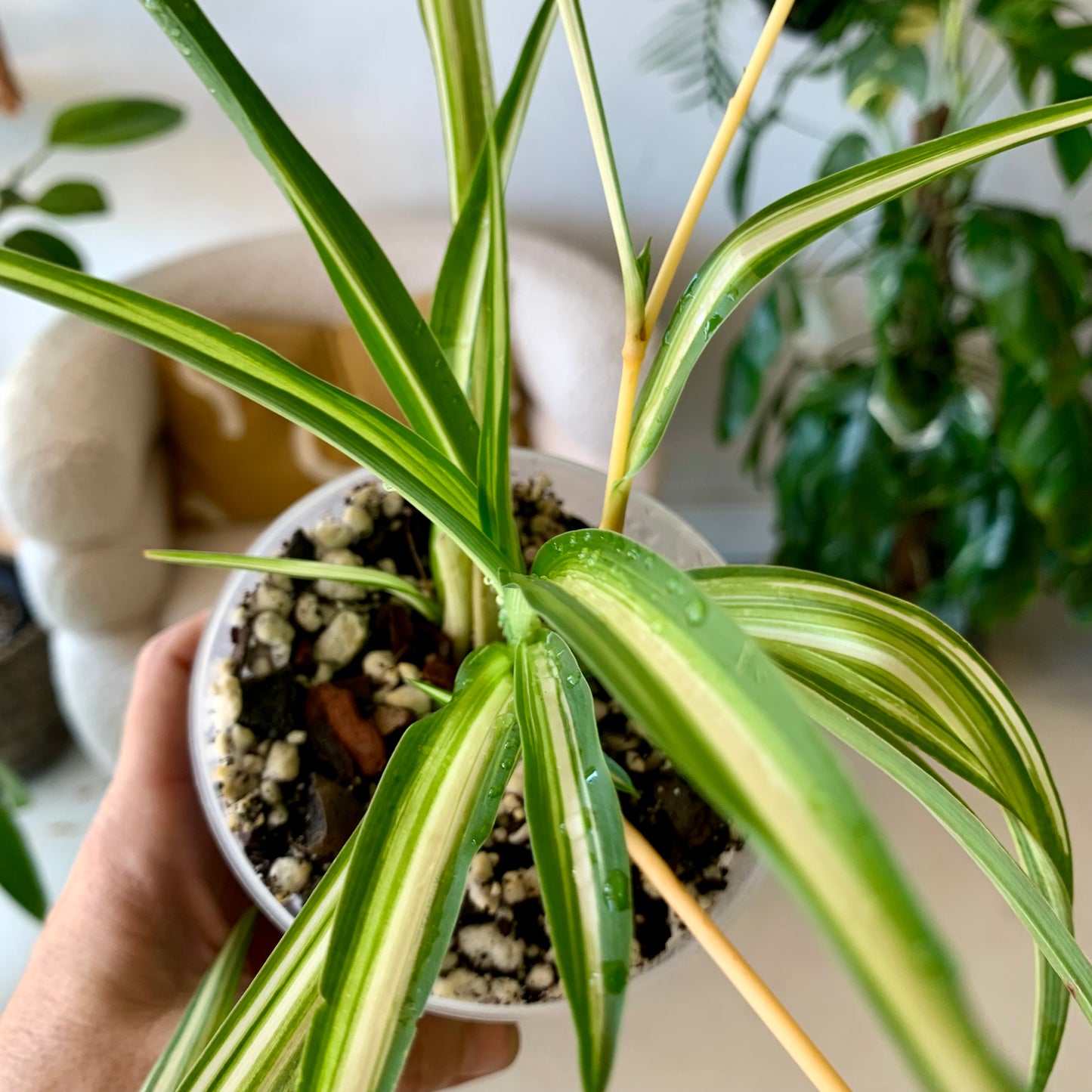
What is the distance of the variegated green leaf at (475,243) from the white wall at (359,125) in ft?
2.82

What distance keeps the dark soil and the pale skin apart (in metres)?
0.16

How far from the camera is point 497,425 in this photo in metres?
0.37

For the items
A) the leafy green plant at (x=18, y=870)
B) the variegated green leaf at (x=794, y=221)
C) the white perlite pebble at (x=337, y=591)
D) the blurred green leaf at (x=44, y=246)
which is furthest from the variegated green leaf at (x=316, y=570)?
the blurred green leaf at (x=44, y=246)

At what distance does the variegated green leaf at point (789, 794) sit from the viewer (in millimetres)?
149

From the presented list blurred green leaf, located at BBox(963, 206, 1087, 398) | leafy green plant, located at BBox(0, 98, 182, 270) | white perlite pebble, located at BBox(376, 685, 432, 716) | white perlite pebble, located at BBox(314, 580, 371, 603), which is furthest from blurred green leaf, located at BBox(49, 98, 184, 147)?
blurred green leaf, located at BBox(963, 206, 1087, 398)

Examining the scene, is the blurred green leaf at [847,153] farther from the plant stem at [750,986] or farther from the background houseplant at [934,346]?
the plant stem at [750,986]

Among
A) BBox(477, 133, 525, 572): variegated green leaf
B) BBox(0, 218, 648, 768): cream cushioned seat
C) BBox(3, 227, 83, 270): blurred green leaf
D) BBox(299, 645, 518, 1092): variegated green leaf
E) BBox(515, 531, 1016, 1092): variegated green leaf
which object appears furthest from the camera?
BBox(0, 218, 648, 768): cream cushioned seat

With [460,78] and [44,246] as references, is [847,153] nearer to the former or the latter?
[460,78]

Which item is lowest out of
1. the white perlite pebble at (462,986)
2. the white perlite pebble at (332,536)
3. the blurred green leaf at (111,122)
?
the white perlite pebble at (462,986)

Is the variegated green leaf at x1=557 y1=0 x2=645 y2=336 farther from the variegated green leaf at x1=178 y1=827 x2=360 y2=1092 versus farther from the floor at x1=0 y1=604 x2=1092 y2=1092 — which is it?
the floor at x1=0 y1=604 x2=1092 y2=1092

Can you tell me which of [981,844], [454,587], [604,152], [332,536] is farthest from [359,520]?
[981,844]

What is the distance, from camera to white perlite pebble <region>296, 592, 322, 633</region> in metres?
0.56

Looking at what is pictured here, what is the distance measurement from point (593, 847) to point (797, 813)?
0.43ft

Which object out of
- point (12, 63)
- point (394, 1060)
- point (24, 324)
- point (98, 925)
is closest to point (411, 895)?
point (394, 1060)
